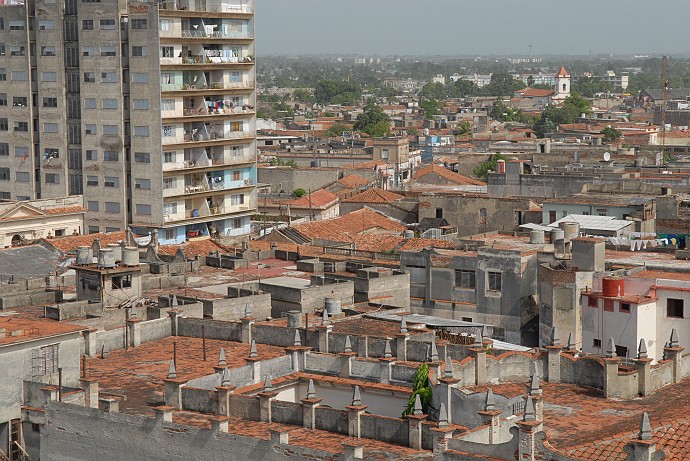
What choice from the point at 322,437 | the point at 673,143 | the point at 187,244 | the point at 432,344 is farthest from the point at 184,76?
the point at 673,143

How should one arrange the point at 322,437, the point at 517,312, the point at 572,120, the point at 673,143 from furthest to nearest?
1. the point at 572,120
2. the point at 673,143
3. the point at 517,312
4. the point at 322,437

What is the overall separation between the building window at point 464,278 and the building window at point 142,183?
79.0 feet

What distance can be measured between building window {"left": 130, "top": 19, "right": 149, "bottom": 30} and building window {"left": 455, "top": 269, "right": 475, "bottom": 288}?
24.9 meters

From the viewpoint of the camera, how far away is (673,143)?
124562 mm

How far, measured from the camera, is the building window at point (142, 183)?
226 ft

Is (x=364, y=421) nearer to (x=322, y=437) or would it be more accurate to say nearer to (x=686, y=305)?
(x=322, y=437)

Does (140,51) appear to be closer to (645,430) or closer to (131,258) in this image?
(131,258)

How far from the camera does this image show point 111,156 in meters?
69.8

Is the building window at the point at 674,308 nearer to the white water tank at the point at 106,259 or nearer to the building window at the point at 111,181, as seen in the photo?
the white water tank at the point at 106,259

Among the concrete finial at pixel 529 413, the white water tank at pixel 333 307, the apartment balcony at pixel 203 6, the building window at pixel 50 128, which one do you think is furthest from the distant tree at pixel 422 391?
the building window at pixel 50 128

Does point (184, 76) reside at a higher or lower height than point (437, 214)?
higher

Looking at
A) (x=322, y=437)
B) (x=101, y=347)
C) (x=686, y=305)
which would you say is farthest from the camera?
(x=686, y=305)

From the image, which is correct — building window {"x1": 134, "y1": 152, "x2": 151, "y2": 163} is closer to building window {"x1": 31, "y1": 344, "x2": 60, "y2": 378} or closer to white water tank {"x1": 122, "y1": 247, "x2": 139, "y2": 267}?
white water tank {"x1": 122, "y1": 247, "x2": 139, "y2": 267}

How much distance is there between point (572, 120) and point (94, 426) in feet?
498
